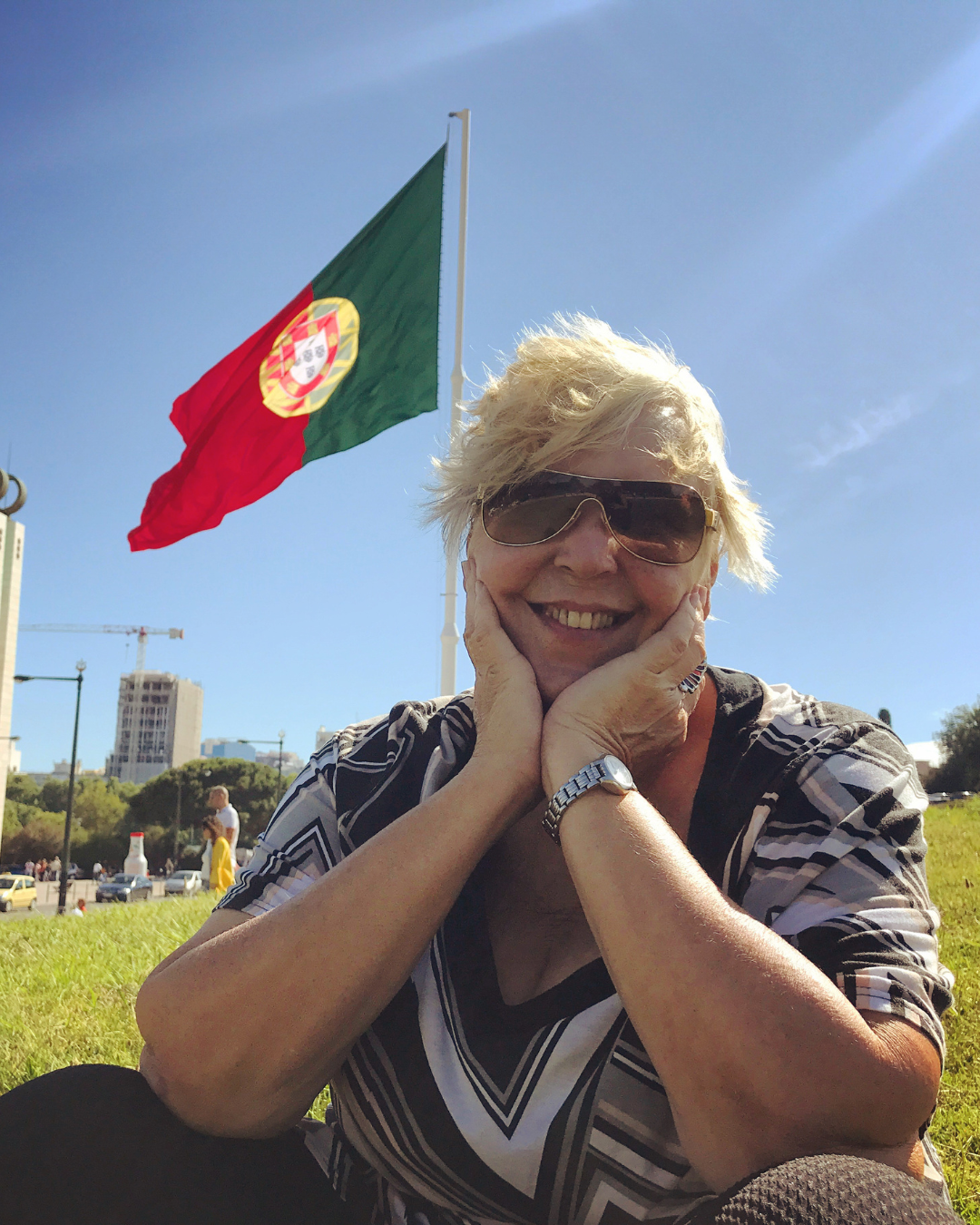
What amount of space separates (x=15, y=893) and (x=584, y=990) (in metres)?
43.2

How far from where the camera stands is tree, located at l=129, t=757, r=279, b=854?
75000 mm

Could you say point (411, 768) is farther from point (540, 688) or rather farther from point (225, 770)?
point (225, 770)

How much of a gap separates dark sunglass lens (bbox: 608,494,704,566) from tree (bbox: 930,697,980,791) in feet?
137

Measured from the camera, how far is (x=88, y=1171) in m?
1.55

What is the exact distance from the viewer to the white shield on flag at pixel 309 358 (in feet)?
24.8

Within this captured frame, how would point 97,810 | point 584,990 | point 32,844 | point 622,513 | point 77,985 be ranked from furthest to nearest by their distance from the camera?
point 97,810 → point 32,844 → point 77,985 → point 622,513 → point 584,990

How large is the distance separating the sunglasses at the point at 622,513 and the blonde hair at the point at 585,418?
6cm

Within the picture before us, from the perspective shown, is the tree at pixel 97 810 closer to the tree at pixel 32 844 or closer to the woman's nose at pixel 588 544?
the tree at pixel 32 844

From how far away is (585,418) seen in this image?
7.26 feet

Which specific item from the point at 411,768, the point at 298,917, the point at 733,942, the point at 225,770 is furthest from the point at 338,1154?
the point at 225,770

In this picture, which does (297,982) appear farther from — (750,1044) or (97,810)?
(97,810)

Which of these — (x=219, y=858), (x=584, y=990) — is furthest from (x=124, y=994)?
(x=219, y=858)

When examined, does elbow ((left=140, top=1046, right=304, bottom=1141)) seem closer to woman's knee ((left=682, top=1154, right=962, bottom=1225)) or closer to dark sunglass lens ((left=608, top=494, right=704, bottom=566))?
woman's knee ((left=682, top=1154, right=962, bottom=1225))

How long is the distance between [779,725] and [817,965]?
60cm
